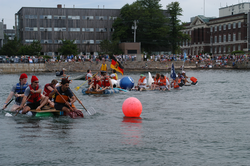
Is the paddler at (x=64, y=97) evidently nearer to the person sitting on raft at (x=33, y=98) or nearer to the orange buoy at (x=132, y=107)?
the person sitting on raft at (x=33, y=98)

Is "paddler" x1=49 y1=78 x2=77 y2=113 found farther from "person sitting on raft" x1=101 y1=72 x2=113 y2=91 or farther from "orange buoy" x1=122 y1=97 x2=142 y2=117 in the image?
"person sitting on raft" x1=101 y1=72 x2=113 y2=91

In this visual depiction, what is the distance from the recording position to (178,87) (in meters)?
29.0

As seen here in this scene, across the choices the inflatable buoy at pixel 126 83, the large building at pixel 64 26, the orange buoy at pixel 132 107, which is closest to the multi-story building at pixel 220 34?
the large building at pixel 64 26

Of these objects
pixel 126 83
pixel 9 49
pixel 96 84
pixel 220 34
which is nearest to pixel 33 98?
pixel 96 84

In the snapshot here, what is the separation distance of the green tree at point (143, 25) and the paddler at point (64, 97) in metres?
67.4

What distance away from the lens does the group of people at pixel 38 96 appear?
13672 millimetres

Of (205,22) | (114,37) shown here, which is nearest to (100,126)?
(114,37)

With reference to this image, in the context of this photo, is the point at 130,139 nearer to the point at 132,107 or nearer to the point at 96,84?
the point at 132,107

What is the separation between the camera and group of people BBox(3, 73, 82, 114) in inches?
538

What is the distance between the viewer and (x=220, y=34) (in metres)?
104

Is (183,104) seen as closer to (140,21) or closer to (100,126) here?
(100,126)

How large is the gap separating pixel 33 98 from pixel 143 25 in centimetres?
7048

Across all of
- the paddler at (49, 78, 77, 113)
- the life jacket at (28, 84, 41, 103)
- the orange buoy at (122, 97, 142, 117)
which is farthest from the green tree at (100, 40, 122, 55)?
the paddler at (49, 78, 77, 113)

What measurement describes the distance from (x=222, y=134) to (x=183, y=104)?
8.06 metres
